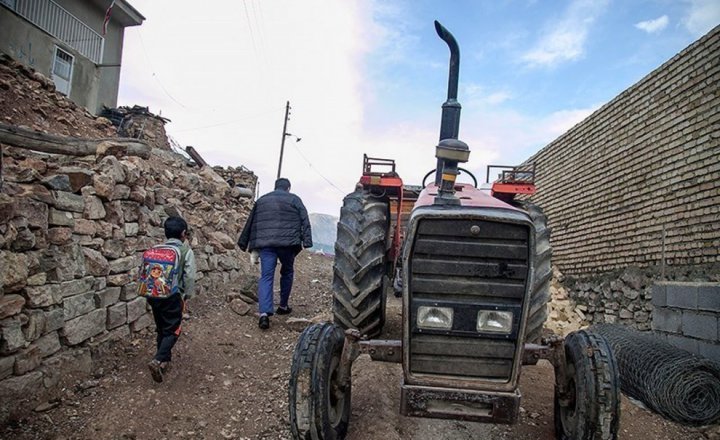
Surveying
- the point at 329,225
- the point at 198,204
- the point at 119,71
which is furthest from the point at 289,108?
the point at 198,204

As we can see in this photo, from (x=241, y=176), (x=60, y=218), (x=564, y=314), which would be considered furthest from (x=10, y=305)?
(x=241, y=176)

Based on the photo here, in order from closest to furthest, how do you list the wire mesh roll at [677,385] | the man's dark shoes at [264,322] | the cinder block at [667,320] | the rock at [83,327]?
the rock at [83,327] < the wire mesh roll at [677,385] < the cinder block at [667,320] < the man's dark shoes at [264,322]

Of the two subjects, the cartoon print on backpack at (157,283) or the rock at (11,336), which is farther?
the cartoon print on backpack at (157,283)

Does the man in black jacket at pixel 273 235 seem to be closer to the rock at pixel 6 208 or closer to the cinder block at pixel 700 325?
the rock at pixel 6 208

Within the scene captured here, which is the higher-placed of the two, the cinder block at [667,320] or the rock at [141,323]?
the cinder block at [667,320]

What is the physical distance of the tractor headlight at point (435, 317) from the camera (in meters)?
2.64

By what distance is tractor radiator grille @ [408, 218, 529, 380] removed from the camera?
2.61m

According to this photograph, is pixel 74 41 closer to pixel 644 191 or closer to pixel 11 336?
pixel 11 336

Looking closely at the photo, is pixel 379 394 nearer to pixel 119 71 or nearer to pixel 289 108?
pixel 119 71

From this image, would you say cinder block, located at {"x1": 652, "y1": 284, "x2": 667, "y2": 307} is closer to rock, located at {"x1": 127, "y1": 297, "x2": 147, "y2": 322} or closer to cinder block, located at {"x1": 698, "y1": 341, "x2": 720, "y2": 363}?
cinder block, located at {"x1": 698, "y1": 341, "x2": 720, "y2": 363}

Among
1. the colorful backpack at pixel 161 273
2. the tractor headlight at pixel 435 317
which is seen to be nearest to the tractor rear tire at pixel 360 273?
the tractor headlight at pixel 435 317

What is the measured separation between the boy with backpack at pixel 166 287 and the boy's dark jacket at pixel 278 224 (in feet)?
5.52

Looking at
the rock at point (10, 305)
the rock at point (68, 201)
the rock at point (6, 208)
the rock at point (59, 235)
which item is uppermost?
the rock at point (68, 201)

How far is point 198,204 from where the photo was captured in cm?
730
